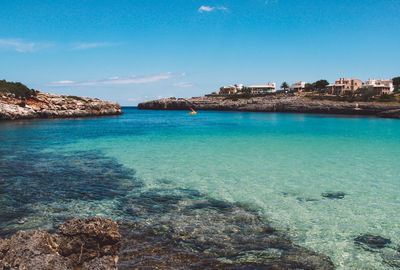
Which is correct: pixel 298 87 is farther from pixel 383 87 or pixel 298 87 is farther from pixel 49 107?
pixel 49 107

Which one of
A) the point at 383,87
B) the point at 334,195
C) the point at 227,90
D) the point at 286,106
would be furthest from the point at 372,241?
the point at 227,90

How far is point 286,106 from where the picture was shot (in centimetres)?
10544

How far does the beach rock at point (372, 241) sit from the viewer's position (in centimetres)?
624

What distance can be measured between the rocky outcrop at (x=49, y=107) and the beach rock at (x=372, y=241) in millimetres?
63022

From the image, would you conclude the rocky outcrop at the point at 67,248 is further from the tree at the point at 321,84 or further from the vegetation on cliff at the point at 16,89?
the tree at the point at 321,84

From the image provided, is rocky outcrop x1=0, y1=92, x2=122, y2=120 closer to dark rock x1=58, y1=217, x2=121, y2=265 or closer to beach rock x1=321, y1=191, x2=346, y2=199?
dark rock x1=58, y1=217, x2=121, y2=265

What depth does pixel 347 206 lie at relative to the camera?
8.83m

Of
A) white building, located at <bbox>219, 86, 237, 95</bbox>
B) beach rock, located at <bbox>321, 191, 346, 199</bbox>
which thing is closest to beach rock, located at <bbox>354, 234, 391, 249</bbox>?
beach rock, located at <bbox>321, 191, 346, 199</bbox>

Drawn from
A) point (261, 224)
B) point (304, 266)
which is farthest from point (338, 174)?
point (304, 266)

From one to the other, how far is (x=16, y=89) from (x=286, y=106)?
3500 inches

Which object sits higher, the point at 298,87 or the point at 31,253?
the point at 298,87

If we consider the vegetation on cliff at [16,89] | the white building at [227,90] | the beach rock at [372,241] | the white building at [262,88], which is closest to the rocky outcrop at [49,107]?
the vegetation on cliff at [16,89]

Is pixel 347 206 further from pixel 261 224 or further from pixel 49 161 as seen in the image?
pixel 49 161

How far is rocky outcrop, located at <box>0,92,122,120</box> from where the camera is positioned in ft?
181
